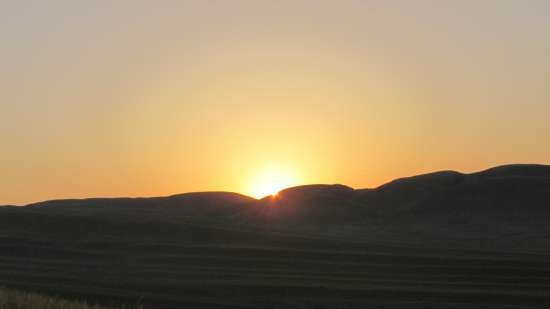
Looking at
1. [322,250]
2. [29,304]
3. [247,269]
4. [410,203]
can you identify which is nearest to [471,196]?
[410,203]

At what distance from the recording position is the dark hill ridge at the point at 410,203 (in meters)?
102

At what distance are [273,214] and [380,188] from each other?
14.7 metres

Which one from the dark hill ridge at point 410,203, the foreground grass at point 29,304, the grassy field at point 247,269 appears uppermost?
the dark hill ridge at point 410,203

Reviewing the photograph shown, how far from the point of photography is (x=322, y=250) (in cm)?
6212

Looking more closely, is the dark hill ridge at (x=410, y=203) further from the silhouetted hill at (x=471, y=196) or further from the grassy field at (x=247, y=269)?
the grassy field at (x=247, y=269)

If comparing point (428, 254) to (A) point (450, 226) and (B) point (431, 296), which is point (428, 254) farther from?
(A) point (450, 226)

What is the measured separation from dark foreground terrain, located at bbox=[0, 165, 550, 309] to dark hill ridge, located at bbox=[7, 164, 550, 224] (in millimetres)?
223

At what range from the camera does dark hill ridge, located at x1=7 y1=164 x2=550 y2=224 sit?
335ft

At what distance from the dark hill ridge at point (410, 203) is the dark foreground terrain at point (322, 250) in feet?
0.73

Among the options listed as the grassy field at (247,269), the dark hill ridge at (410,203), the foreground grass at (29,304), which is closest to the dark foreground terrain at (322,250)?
the grassy field at (247,269)

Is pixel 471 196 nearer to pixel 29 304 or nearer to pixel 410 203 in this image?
pixel 410 203

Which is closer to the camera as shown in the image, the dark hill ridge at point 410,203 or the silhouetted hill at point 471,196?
the silhouetted hill at point 471,196

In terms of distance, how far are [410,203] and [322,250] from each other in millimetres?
49100

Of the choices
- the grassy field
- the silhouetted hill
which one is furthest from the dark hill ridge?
the grassy field
